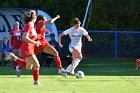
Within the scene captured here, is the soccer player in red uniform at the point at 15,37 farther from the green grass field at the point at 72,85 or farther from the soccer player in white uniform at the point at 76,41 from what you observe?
the green grass field at the point at 72,85

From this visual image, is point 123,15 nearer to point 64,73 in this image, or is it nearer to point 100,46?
point 100,46

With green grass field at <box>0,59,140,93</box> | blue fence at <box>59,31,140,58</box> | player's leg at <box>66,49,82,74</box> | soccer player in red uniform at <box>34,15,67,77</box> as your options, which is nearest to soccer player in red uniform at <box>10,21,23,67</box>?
player's leg at <box>66,49,82,74</box>

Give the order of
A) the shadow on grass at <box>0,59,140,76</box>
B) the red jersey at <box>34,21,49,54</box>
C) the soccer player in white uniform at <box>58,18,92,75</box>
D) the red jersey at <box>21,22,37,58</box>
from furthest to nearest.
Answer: the shadow on grass at <box>0,59,140,76</box> → the soccer player in white uniform at <box>58,18,92,75</box> → the red jersey at <box>34,21,49,54</box> → the red jersey at <box>21,22,37,58</box>

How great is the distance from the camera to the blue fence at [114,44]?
3634 centimetres

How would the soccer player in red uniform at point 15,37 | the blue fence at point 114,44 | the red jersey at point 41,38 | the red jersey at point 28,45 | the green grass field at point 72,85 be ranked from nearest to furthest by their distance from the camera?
1. the green grass field at point 72,85
2. the red jersey at point 28,45
3. the red jersey at point 41,38
4. the soccer player in red uniform at point 15,37
5. the blue fence at point 114,44

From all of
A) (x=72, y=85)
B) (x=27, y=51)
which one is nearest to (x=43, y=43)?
(x=72, y=85)

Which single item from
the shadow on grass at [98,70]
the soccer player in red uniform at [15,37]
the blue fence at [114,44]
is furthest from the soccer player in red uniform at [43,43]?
the blue fence at [114,44]

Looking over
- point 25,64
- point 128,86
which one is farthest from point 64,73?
point 128,86

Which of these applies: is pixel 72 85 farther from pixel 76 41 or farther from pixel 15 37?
pixel 15 37

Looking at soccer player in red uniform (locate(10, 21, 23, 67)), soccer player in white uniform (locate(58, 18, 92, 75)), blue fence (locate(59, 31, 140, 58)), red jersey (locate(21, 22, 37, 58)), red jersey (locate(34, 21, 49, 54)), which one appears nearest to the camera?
red jersey (locate(21, 22, 37, 58))

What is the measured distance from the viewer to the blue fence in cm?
3634

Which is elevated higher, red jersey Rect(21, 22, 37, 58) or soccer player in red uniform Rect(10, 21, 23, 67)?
red jersey Rect(21, 22, 37, 58)

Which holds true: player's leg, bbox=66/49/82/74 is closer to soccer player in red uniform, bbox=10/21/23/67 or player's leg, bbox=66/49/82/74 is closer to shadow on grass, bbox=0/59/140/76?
shadow on grass, bbox=0/59/140/76

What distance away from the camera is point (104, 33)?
37.1 meters
